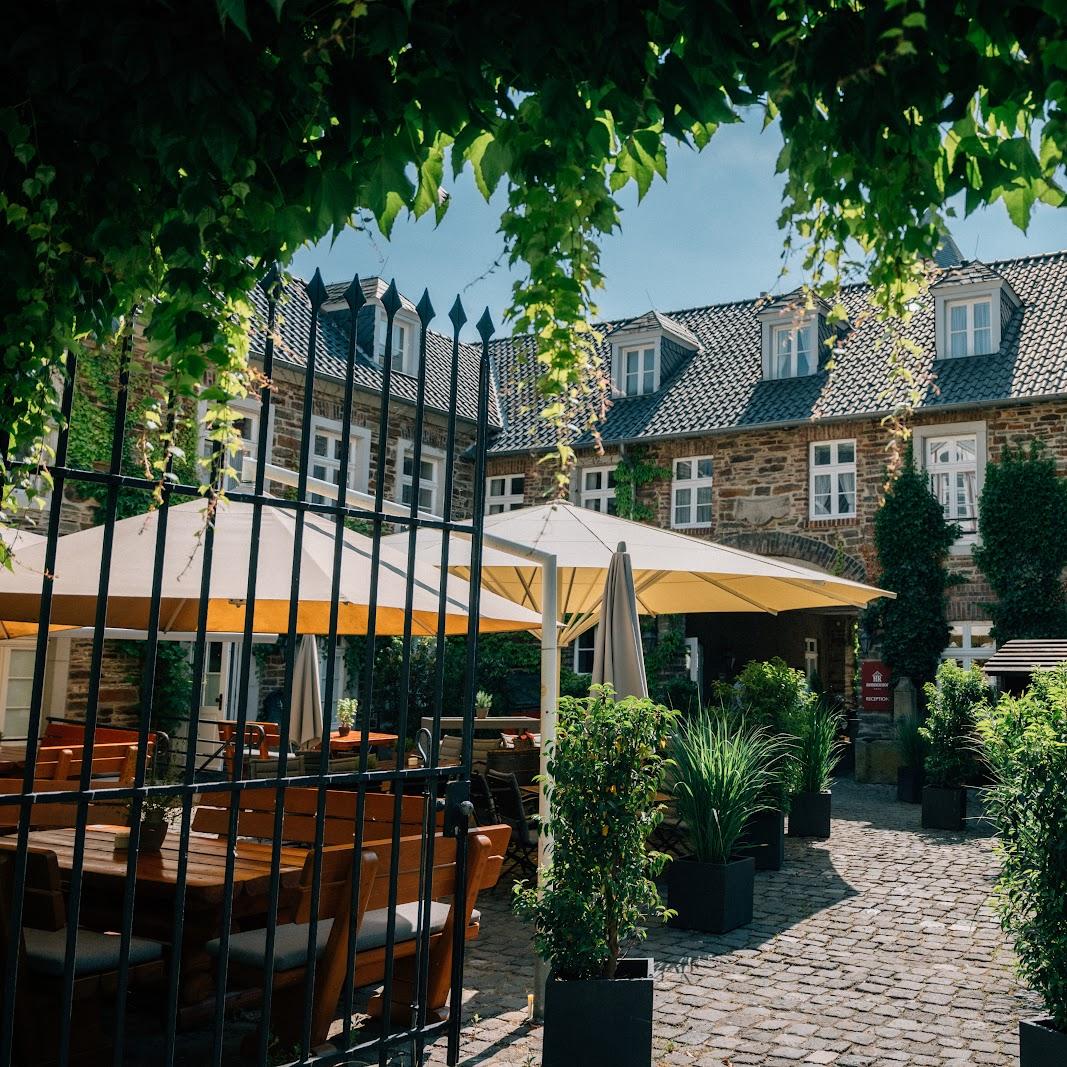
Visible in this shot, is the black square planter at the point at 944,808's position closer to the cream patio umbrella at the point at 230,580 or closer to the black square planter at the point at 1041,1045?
the cream patio umbrella at the point at 230,580

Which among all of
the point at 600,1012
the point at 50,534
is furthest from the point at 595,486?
the point at 50,534

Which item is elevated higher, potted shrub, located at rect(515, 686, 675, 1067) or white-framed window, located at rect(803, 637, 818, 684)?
white-framed window, located at rect(803, 637, 818, 684)

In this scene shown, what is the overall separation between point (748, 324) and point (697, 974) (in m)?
17.3

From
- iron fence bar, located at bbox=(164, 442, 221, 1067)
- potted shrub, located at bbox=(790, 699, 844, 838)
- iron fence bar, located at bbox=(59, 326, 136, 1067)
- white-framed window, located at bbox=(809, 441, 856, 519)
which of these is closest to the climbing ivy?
white-framed window, located at bbox=(809, 441, 856, 519)

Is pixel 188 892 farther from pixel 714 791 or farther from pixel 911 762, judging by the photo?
pixel 911 762

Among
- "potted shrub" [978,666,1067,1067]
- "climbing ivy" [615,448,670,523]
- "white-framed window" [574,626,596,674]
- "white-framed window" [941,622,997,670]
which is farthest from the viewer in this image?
"white-framed window" [574,626,596,674]

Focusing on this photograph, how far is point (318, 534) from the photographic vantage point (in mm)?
5539

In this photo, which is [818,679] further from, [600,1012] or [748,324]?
[600,1012]

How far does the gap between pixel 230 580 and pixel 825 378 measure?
15.3 m

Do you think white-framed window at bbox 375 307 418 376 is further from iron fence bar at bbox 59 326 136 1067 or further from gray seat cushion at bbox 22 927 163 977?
iron fence bar at bbox 59 326 136 1067

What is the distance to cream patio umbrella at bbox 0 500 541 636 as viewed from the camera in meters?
5.00

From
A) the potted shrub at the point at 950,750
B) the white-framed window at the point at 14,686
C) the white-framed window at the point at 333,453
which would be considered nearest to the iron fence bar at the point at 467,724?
the potted shrub at the point at 950,750

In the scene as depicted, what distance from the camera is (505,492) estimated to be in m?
21.2

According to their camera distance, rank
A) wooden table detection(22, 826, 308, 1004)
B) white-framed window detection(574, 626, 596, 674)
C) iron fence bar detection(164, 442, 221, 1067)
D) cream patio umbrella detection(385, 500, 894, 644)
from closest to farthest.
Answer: iron fence bar detection(164, 442, 221, 1067) → wooden table detection(22, 826, 308, 1004) → cream patio umbrella detection(385, 500, 894, 644) → white-framed window detection(574, 626, 596, 674)
